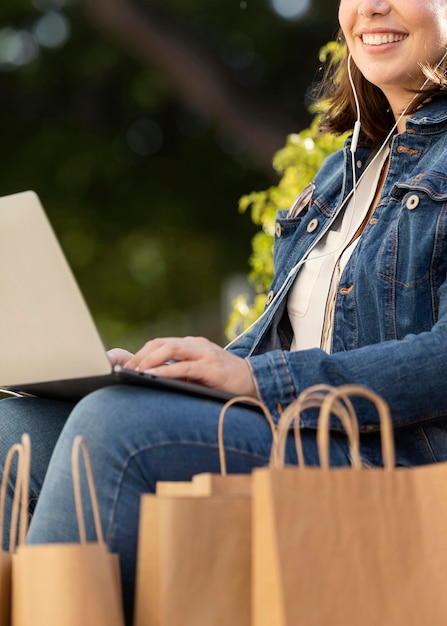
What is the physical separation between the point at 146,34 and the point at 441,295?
5653mm

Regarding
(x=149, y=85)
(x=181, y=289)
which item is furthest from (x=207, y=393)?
(x=181, y=289)

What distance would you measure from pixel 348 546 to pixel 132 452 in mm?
375

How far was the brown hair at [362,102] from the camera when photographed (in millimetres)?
2188

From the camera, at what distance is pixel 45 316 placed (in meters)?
1.70

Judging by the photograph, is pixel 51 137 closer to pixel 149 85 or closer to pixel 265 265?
pixel 149 85

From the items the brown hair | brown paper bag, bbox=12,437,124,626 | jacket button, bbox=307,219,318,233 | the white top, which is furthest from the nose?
brown paper bag, bbox=12,437,124,626

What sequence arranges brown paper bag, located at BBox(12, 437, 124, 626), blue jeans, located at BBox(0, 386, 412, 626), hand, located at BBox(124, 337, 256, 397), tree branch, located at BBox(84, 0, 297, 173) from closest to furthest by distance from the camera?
brown paper bag, located at BBox(12, 437, 124, 626) → blue jeans, located at BBox(0, 386, 412, 626) → hand, located at BBox(124, 337, 256, 397) → tree branch, located at BBox(84, 0, 297, 173)

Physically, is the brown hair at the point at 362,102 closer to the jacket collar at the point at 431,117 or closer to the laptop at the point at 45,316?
the jacket collar at the point at 431,117

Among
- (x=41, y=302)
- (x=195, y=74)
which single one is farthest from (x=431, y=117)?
(x=195, y=74)

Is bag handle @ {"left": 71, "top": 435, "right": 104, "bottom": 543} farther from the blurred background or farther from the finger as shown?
the blurred background

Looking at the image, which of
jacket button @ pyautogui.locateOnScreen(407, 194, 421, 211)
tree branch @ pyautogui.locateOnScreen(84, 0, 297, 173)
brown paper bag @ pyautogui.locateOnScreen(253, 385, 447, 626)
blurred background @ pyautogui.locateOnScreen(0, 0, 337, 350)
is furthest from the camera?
blurred background @ pyautogui.locateOnScreen(0, 0, 337, 350)

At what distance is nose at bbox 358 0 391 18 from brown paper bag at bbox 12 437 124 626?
3.93 feet

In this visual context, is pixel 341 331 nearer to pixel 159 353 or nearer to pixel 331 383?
pixel 331 383

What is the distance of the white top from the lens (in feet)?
7.00
